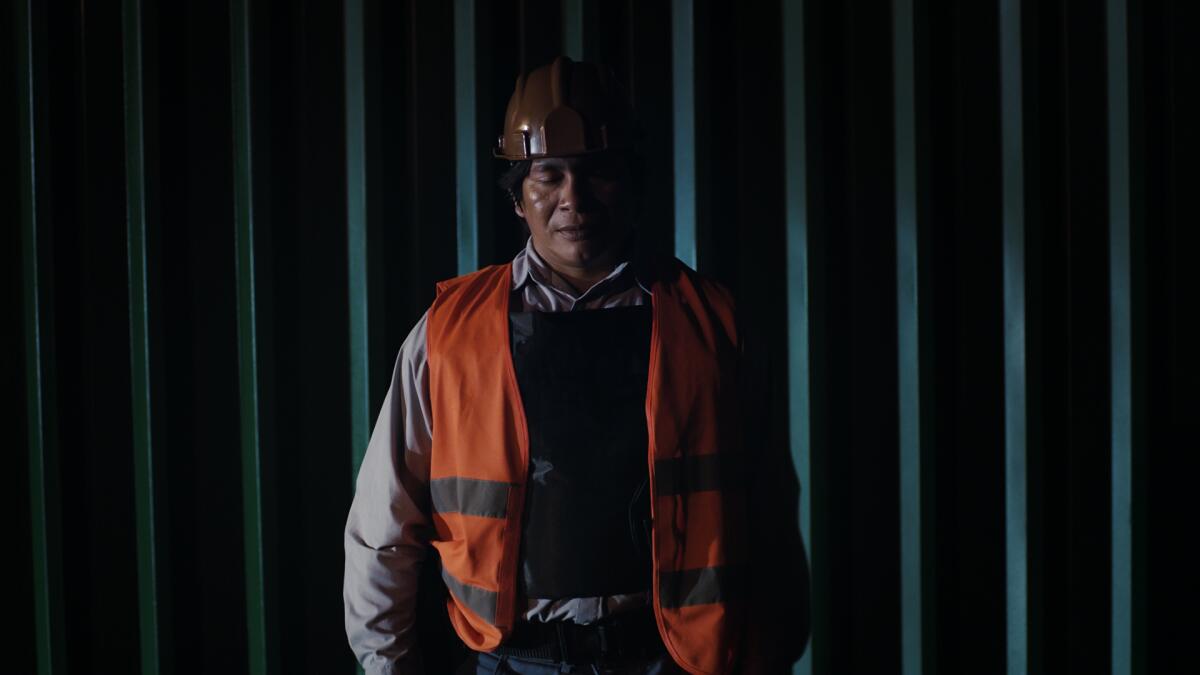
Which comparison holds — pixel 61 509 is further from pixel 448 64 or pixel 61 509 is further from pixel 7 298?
pixel 448 64

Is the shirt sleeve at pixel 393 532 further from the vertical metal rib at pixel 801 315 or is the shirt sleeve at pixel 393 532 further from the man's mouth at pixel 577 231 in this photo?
the vertical metal rib at pixel 801 315

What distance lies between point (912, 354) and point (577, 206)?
0.88 metres

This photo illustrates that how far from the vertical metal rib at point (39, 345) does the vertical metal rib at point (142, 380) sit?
0.24 meters

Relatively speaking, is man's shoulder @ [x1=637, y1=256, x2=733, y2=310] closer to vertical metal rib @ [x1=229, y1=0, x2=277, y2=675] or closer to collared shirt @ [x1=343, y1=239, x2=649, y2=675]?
collared shirt @ [x1=343, y1=239, x2=649, y2=675]

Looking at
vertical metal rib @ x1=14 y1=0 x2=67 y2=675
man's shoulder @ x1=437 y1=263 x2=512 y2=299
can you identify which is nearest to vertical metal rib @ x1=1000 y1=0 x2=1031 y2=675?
man's shoulder @ x1=437 y1=263 x2=512 y2=299

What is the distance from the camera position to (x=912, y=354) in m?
1.84

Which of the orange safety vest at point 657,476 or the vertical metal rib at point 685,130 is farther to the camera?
the vertical metal rib at point 685,130

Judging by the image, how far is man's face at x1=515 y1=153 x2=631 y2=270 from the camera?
5.09ft

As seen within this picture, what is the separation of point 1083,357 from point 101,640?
2596mm

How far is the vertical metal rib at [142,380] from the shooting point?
1.98m

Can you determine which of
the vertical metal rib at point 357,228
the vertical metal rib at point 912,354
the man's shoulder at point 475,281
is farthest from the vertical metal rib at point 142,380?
the vertical metal rib at point 912,354

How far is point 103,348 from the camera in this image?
202 cm

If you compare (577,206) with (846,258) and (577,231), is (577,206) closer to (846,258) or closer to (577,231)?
(577,231)

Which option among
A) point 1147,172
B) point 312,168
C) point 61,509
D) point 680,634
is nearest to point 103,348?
point 61,509
